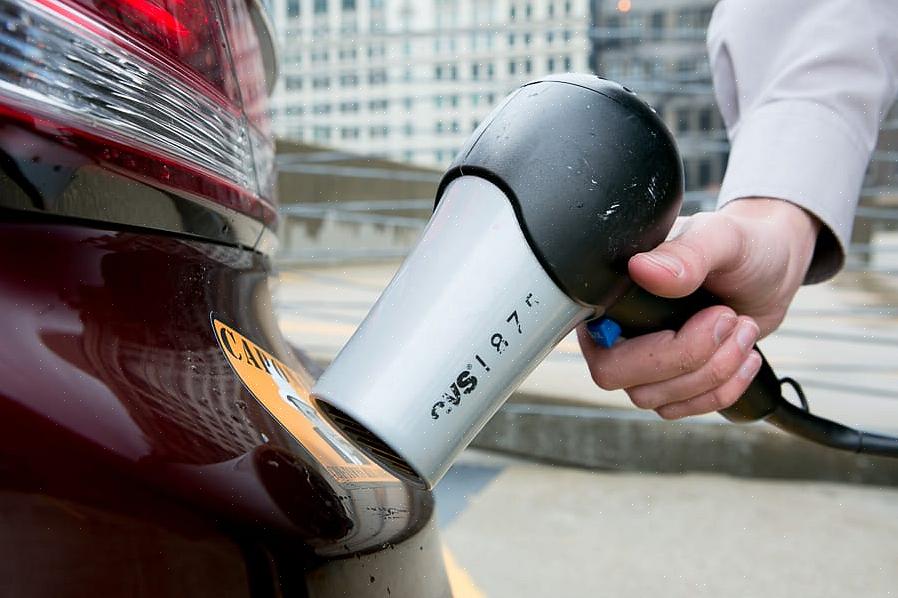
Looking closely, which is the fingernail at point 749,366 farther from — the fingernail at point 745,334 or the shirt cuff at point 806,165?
the shirt cuff at point 806,165

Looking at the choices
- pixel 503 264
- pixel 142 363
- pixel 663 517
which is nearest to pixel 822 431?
pixel 503 264

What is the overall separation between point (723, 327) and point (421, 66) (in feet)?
13.1

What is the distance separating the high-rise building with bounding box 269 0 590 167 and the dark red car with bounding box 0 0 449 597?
3387 millimetres

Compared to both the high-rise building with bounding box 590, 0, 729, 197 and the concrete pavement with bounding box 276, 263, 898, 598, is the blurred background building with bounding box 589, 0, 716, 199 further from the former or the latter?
the concrete pavement with bounding box 276, 263, 898, 598

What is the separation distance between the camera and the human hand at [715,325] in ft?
2.79

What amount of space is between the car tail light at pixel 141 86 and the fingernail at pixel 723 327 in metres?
0.48

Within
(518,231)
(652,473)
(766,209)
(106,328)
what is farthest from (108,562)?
(652,473)

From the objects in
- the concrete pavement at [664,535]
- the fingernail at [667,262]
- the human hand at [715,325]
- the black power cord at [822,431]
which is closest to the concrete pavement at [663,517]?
the concrete pavement at [664,535]

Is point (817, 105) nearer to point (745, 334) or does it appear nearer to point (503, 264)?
point (745, 334)

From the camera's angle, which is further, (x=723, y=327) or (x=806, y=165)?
(x=806, y=165)

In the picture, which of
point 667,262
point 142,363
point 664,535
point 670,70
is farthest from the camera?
point 670,70

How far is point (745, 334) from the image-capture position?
2.91 feet

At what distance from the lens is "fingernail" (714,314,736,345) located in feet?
2.86

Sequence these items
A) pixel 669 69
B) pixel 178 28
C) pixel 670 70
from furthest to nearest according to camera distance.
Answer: pixel 669 69
pixel 670 70
pixel 178 28
